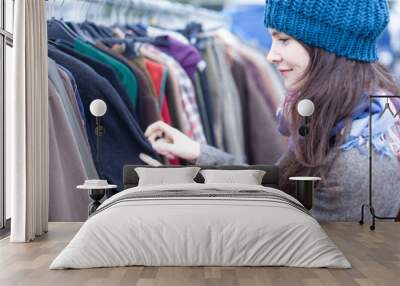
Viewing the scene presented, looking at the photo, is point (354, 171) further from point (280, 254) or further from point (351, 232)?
point (280, 254)

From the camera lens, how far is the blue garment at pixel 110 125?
25.0ft

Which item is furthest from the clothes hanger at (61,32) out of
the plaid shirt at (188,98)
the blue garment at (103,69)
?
the plaid shirt at (188,98)

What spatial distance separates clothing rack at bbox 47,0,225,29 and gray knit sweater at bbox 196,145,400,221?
160 centimetres

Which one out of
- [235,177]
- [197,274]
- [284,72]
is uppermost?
[284,72]

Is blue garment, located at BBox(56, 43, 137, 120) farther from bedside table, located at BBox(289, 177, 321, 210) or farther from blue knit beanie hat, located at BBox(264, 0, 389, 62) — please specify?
bedside table, located at BBox(289, 177, 321, 210)

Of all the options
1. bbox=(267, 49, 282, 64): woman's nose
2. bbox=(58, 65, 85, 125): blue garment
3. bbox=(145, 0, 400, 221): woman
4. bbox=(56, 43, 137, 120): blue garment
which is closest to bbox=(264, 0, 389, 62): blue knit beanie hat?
bbox=(145, 0, 400, 221): woman

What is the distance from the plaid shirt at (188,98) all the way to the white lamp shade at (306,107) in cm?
124

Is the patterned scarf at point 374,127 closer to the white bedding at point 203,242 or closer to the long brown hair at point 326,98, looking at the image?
the long brown hair at point 326,98

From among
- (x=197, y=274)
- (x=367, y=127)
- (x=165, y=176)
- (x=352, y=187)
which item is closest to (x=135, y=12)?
(x=165, y=176)

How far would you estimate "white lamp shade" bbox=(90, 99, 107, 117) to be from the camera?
727 cm

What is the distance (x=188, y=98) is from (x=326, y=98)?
167cm

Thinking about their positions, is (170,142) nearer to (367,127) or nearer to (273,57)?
(273,57)

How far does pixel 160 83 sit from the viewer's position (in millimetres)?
7641

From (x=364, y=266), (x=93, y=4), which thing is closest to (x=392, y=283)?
(x=364, y=266)
